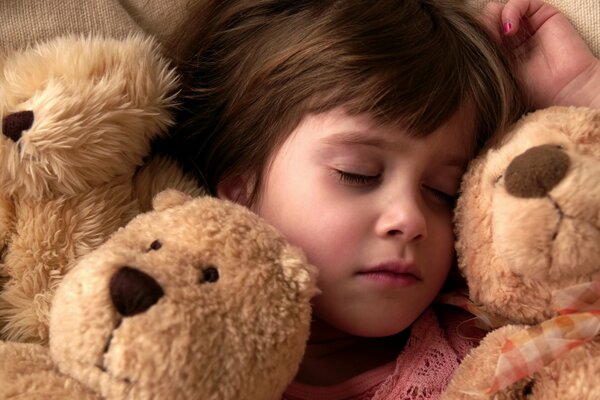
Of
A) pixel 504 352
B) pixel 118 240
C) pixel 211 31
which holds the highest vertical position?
pixel 211 31

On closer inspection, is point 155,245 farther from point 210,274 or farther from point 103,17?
point 103,17

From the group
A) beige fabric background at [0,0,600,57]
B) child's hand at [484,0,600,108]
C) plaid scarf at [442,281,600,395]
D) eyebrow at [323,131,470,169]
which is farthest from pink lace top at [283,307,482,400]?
beige fabric background at [0,0,600,57]

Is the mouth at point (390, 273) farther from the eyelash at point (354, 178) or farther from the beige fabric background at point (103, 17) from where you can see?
the beige fabric background at point (103, 17)

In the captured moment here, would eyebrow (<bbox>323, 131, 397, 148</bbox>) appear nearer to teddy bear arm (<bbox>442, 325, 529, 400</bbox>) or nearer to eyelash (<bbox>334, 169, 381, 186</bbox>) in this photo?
eyelash (<bbox>334, 169, 381, 186</bbox>)

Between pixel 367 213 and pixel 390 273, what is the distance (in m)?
0.08

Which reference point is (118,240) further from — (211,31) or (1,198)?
(211,31)

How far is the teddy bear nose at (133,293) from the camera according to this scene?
57cm

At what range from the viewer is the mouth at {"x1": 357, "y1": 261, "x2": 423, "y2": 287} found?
0.81 m

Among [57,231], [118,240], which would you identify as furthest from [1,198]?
[118,240]

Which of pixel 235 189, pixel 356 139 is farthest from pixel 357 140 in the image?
pixel 235 189

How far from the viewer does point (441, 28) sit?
981mm

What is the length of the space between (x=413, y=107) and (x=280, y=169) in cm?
20

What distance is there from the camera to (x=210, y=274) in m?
0.62

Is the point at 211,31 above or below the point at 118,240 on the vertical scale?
above
